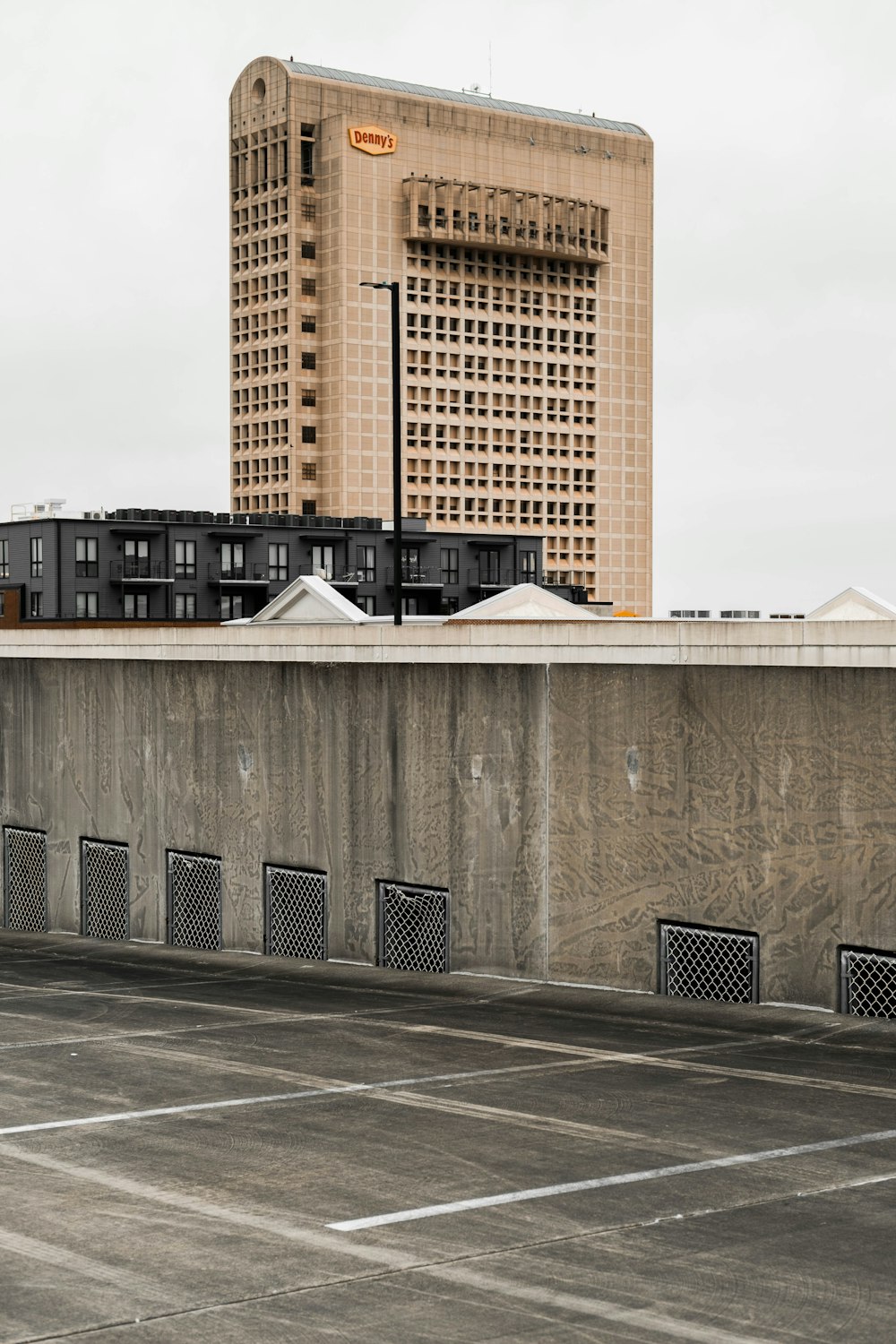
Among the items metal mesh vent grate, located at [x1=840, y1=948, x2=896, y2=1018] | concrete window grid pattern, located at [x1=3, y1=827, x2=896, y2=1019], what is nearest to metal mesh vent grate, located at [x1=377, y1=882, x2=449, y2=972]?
concrete window grid pattern, located at [x1=3, y1=827, x2=896, y2=1019]

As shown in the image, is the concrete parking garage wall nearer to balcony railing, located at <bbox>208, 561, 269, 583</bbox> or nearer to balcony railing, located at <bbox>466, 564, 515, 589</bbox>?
balcony railing, located at <bbox>208, 561, 269, 583</bbox>

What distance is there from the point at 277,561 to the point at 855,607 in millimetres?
85807

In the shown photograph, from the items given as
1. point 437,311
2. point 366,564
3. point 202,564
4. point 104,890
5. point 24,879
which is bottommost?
point 24,879

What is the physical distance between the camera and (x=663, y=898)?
2034 cm

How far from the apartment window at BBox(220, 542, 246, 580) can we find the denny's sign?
248 ft

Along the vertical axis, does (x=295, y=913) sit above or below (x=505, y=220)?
below

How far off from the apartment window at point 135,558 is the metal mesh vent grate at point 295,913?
86.2m

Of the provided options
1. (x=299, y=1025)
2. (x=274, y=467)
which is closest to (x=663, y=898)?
(x=299, y=1025)

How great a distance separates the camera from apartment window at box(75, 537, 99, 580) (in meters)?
109

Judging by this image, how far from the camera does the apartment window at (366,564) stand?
396 feet

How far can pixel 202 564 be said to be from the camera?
375 ft

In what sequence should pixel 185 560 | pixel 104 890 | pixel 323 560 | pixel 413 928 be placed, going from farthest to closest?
pixel 323 560, pixel 185 560, pixel 104 890, pixel 413 928

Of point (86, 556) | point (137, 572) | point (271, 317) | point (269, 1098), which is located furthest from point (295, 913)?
point (271, 317)

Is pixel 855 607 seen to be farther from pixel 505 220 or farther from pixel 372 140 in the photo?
pixel 505 220
